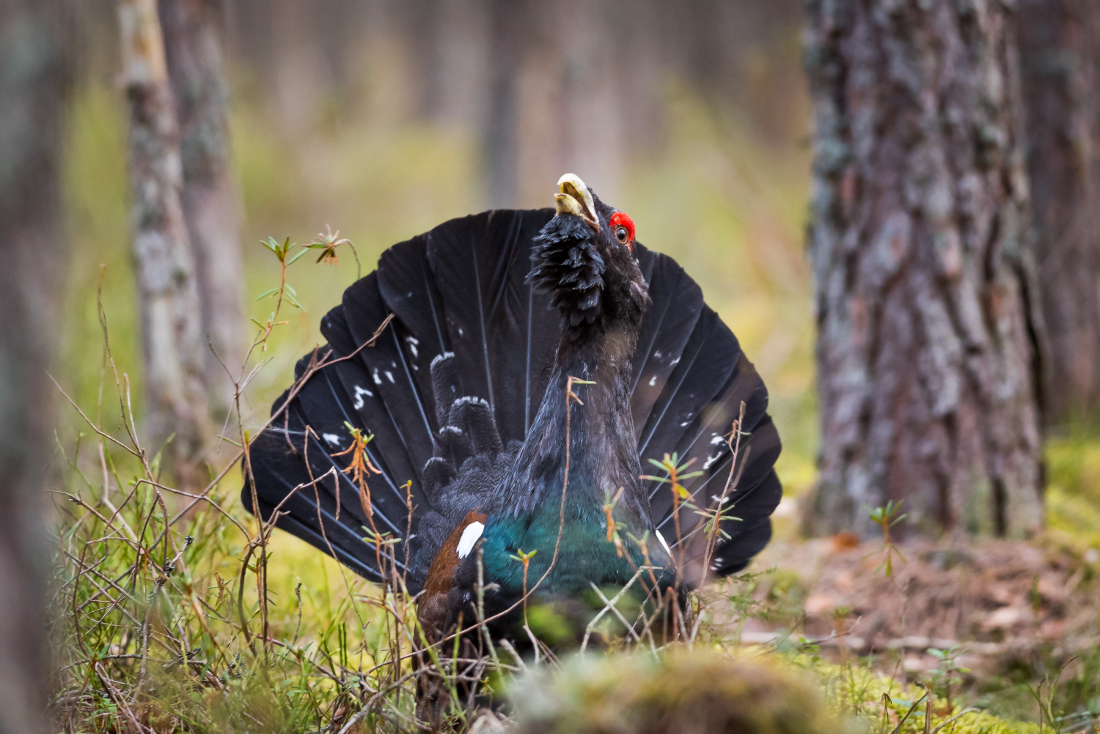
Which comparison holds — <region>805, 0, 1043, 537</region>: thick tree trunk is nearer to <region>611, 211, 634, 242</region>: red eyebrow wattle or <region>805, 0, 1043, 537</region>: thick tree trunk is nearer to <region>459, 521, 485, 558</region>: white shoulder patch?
<region>611, 211, 634, 242</region>: red eyebrow wattle

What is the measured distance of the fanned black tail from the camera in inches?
106

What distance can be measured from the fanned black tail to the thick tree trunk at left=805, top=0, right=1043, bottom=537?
1.20m

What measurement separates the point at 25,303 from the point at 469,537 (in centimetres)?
137

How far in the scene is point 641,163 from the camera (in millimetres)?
20797

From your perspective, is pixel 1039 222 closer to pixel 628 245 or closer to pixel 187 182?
pixel 628 245

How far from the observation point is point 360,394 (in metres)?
2.79

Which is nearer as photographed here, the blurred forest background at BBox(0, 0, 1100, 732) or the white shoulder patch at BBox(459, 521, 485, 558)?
the blurred forest background at BBox(0, 0, 1100, 732)

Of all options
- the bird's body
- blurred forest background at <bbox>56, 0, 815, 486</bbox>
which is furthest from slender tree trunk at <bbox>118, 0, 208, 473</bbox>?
the bird's body

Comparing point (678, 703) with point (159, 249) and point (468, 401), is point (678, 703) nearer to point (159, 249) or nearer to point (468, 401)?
point (468, 401)

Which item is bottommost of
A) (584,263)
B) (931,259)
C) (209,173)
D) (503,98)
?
(931,259)

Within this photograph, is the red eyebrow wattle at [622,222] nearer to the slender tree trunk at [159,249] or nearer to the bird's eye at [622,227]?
the bird's eye at [622,227]

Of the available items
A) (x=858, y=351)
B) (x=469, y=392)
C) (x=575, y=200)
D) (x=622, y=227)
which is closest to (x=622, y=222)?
(x=622, y=227)

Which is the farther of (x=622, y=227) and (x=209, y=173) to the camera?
(x=209, y=173)

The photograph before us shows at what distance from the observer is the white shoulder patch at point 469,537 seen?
2.21m
